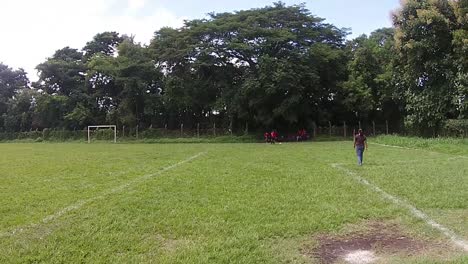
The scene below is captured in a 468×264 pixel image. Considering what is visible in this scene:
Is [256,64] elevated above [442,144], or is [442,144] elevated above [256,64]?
[256,64]

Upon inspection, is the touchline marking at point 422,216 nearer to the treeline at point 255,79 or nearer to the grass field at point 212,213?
the grass field at point 212,213

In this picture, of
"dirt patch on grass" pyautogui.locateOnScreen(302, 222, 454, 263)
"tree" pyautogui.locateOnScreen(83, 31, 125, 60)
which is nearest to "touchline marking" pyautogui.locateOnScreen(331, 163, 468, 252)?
"dirt patch on grass" pyautogui.locateOnScreen(302, 222, 454, 263)

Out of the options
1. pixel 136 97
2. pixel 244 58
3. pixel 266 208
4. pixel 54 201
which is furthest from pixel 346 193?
pixel 136 97

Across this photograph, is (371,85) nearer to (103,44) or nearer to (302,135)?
(302,135)

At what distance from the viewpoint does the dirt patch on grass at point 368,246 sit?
5.19 metres

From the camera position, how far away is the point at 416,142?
26.4 metres

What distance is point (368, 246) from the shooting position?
5.63 m

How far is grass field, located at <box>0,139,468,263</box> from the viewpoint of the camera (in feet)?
17.5

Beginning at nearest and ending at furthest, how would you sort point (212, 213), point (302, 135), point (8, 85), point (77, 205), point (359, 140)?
point (212, 213), point (77, 205), point (359, 140), point (302, 135), point (8, 85)

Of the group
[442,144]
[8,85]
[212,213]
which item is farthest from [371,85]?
[8,85]

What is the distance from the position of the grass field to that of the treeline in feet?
75.2

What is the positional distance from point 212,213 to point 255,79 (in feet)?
106

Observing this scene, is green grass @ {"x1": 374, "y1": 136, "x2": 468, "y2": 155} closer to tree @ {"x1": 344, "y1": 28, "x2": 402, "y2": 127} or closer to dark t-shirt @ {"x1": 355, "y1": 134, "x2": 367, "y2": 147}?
dark t-shirt @ {"x1": 355, "y1": 134, "x2": 367, "y2": 147}

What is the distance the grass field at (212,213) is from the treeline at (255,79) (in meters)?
22.9
